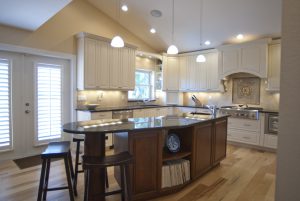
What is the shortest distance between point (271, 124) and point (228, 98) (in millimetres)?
1490

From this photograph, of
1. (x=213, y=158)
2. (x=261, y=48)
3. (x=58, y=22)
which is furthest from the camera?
(x=261, y=48)

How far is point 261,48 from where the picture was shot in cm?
489

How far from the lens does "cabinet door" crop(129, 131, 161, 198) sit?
2381 millimetres

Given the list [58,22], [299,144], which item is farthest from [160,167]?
[58,22]

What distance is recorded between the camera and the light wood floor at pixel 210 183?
2604mm

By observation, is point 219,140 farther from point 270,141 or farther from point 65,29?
point 65,29

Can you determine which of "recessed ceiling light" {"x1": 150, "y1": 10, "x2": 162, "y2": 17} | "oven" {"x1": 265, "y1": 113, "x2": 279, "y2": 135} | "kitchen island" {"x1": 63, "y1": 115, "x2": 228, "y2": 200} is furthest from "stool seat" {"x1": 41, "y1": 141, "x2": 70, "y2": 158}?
"oven" {"x1": 265, "y1": 113, "x2": 279, "y2": 135}

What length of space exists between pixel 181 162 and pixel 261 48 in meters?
3.82

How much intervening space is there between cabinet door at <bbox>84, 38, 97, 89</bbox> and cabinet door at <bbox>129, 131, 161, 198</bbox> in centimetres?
261

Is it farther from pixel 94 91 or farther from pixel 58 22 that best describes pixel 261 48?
pixel 58 22

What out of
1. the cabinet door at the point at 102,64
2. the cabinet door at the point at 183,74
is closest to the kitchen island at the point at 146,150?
the cabinet door at the point at 102,64

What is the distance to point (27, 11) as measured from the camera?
A: 3.12 meters

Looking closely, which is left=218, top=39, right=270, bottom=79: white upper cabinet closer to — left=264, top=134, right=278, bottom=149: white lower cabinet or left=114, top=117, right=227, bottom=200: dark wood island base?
left=264, top=134, right=278, bottom=149: white lower cabinet

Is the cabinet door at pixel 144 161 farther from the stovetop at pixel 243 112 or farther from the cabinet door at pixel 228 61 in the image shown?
the cabinet door at pixel 228 61
